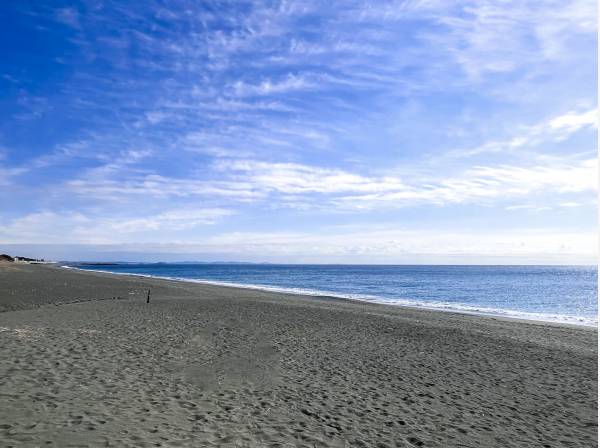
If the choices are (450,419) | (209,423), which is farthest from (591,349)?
(209,423)

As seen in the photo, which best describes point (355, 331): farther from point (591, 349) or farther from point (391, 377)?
point (591, 349)

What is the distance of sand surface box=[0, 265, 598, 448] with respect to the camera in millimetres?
8516

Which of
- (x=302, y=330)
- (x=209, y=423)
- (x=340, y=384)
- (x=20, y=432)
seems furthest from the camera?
(x=302, y=330)

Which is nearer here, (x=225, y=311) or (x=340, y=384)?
(x=340, y=384)

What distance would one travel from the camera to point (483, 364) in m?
15.9

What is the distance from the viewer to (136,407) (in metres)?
9.40

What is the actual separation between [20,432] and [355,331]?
1657 cm

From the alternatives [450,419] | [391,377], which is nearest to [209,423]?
[450,419]

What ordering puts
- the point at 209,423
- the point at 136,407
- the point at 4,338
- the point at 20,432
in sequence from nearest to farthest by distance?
the point at 20,432, the point at 209,423, the point at 136,407, the point at 4,338

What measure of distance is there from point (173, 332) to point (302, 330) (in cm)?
646

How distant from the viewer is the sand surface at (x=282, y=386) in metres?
8.52

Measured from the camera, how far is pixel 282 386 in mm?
11984

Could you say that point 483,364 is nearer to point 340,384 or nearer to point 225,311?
point 340,384

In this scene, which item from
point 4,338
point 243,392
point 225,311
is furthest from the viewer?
point 225,311
